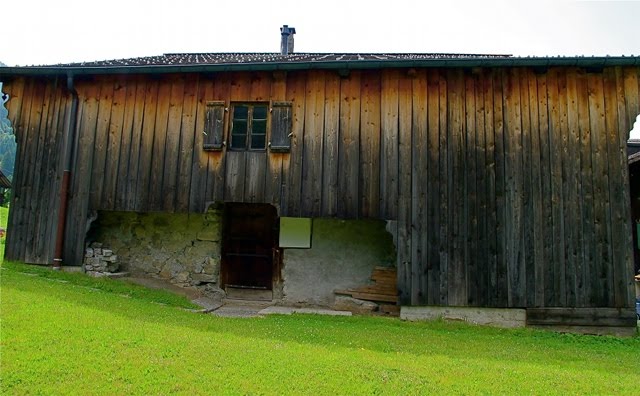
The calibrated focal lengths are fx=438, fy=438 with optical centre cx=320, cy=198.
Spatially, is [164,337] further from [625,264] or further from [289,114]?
[625,264]

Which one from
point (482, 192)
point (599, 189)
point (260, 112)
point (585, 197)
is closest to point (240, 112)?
point (260, 112)

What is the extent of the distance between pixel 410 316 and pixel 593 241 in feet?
11.7

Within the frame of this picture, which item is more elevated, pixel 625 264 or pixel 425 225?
pixel 425 225

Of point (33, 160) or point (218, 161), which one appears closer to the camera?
point (218, 161)

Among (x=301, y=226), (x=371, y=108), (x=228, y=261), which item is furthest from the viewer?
(x=228, y=261)

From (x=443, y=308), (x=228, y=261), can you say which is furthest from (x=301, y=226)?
(x=443, y=308)

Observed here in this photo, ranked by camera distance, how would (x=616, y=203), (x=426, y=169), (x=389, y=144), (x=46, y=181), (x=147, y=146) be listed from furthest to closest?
1. (x=46, y=181)
2. (x=147, y=146)
3. (x=389, y=144)
4. (x=426, y=169)
5. (x=616, y=203)

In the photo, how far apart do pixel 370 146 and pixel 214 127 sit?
3153 mm

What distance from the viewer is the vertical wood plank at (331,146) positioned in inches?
332

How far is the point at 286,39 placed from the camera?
1355 centimetres

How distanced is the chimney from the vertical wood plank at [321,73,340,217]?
5362 mm

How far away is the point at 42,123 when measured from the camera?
9.47m

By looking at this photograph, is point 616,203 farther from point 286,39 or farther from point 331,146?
point 286,39

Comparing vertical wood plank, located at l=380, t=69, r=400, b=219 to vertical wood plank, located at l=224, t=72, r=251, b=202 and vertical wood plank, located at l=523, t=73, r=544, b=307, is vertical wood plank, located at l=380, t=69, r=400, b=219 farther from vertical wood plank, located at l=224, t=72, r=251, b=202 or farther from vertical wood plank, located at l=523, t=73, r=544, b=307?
vertical wood plank, located at l=224, t=72, r=251, b=202
